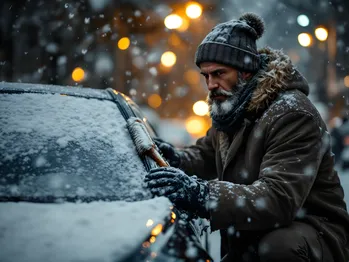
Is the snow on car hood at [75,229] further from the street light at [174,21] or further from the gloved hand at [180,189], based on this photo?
the street light at [174,21]

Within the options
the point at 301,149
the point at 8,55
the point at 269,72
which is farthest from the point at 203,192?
the point at 8,55

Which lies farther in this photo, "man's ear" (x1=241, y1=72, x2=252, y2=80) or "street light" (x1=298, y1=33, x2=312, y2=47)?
"street light" (x1=298, y1=33, x2=312, y2=47)

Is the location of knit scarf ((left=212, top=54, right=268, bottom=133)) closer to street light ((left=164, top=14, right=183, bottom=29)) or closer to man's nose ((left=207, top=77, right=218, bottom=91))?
man's nose ((left=207, top=77, right=218, bottom=91))

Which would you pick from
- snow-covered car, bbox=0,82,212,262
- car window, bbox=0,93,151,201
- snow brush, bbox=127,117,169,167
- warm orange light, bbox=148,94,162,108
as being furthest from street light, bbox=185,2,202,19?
warm orange light, bbox=148,94,162,108

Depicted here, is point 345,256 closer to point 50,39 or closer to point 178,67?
point 50,39

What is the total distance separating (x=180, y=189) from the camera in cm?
182

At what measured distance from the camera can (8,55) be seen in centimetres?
1320

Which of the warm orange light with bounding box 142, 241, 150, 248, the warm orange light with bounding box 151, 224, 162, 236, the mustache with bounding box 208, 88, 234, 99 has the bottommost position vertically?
the warm orange light with bounding box 142, 241, 150, 248

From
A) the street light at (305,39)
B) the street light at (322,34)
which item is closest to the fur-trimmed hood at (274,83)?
the street light at (305,39)

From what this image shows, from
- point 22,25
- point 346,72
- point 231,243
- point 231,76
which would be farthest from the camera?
point 346,72

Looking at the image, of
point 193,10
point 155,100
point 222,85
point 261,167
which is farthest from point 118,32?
point 155,100

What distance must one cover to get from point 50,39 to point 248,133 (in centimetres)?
1378

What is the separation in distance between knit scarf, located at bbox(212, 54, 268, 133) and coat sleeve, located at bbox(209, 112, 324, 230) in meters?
0.26

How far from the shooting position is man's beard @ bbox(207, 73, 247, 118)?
2.60 m
